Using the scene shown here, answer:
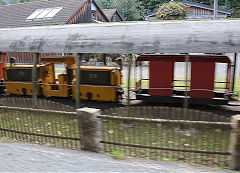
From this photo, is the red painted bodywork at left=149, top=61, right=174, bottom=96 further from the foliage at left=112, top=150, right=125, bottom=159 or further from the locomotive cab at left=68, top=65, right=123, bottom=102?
the foliage at left=112, top=150, right=125, bottom=159

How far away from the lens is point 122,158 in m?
4.82

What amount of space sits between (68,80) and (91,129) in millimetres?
6267

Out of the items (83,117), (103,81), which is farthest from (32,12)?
(83,117)

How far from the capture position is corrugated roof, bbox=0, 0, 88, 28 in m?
24.3

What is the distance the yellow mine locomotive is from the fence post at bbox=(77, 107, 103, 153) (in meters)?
4.01

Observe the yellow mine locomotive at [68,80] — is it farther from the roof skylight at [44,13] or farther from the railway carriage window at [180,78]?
the roof skylight at [44,13]

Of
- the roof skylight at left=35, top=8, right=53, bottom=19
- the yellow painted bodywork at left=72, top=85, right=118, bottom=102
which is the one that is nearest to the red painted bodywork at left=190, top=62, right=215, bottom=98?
the yellow painted bodywork at left=72, top=85, right=118, bottom=102

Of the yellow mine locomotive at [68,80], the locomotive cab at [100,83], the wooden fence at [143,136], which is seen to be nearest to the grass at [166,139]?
the wooden fence at [143,136]

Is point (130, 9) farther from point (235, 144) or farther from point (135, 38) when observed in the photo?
point (235, 144)

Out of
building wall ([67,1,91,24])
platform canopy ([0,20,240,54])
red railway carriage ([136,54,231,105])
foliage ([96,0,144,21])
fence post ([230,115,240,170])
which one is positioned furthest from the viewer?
foliage ([96,0,144,21])

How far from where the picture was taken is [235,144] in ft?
13.9

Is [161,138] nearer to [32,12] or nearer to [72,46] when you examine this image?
[72,46]

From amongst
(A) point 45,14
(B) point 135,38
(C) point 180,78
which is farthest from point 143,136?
(A) point 45,14

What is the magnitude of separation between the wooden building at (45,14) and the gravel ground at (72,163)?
1947 centimetres
